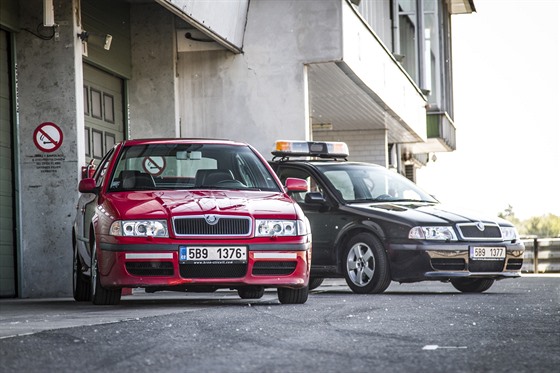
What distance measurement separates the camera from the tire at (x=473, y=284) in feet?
49.1

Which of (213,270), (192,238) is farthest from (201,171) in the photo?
(213,270)

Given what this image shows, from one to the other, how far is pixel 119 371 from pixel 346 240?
339 inches

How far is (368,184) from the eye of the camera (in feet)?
50.0

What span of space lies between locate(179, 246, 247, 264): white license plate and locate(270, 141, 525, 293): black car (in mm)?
3329

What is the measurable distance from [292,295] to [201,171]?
149 cm

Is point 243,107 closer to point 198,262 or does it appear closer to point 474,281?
point 474,281

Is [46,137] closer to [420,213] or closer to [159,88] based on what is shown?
[159,88]

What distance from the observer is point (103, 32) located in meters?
18.5

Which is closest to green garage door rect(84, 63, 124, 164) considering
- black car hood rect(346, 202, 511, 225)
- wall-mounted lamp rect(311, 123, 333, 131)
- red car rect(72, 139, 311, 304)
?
black car hood rect(346, 202, 511, 225)

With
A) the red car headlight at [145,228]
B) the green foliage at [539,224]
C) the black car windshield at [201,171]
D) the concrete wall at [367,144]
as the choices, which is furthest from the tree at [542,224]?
the red car headlight at [145,228]

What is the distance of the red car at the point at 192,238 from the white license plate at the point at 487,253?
9.67 feet

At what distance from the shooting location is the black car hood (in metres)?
14.0

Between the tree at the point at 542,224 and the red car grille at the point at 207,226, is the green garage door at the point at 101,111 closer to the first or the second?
the red car grille at the point at 207,226

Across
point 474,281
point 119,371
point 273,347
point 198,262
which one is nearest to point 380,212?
point 474,281
